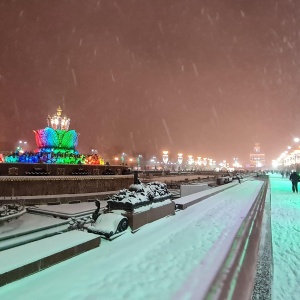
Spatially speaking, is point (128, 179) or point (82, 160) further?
point (82, 160)

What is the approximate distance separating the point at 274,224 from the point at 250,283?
600 centimetres

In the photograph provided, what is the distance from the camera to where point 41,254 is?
550cm

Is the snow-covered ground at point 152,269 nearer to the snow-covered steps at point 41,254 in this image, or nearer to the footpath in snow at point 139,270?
the footpath in snow at point 139,270

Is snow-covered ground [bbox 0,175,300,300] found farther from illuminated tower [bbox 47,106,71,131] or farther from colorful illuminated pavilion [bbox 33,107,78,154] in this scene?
illuminated tower [bbox 47,106,71,131]

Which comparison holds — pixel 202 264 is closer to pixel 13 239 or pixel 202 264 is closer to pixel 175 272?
pixel 175 272

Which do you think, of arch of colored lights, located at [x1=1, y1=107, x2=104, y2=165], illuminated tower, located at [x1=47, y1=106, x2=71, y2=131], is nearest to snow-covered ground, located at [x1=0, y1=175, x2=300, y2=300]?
arch of colored lights, located at [x1=1, y1=107, x2=104, y2=165]

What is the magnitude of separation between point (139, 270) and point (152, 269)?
28 centimetres

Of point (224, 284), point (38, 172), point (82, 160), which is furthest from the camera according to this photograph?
point (82, 160)

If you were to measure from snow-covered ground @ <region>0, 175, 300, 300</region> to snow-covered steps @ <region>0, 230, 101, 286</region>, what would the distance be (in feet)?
0.44

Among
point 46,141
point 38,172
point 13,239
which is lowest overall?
point 13,239

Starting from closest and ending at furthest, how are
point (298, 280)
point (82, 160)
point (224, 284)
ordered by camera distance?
point (224, 284) → point (298, 280) → point (82, 160)

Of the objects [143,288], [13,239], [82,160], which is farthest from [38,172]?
[143,288]

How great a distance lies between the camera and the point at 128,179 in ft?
90.3

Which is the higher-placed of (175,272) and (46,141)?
(46,141)
